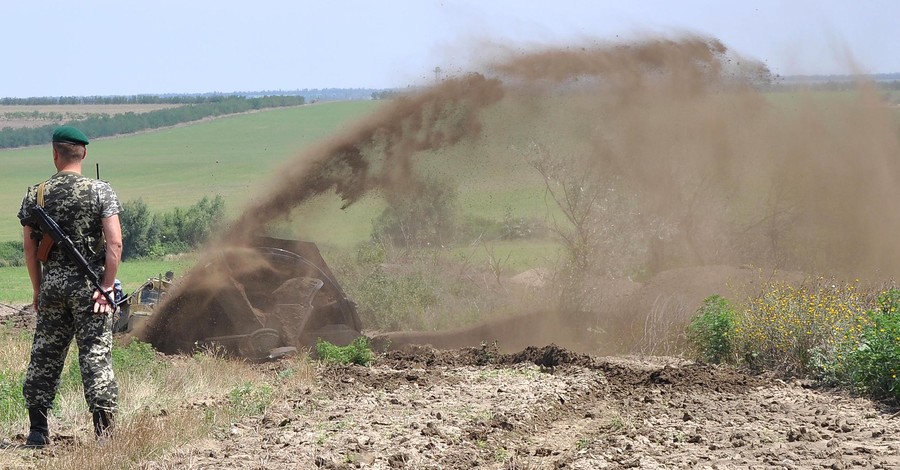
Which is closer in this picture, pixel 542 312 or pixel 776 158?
pixel 542 312

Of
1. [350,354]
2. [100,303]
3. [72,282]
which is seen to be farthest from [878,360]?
[72,282]

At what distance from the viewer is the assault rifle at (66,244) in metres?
7.04

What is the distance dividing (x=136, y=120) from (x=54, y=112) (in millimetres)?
17202

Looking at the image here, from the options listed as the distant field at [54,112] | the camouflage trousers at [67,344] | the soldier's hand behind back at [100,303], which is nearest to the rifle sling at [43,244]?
the camouflage trousers at [67,344]

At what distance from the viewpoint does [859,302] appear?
10.8m

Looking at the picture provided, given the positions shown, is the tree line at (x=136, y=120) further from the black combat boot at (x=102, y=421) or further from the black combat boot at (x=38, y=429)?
the black combat boot at (x=102, y=421)

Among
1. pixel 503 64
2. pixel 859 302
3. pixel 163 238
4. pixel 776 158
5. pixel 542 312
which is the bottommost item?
pixel 163 238

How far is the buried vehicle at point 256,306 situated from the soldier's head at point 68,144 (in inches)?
210

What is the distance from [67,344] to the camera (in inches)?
288

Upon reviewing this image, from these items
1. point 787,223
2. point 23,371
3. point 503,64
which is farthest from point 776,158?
point 23,371

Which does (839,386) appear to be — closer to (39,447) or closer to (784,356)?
(784,356)

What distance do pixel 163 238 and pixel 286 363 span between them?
2864 centimetres

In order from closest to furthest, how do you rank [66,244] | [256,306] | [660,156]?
[66,244] < [256,306] < [660,156]

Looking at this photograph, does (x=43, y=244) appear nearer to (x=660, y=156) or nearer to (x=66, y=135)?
(x=66, y=135)
